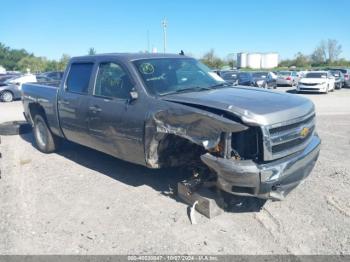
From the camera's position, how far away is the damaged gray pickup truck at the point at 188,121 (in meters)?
3.64

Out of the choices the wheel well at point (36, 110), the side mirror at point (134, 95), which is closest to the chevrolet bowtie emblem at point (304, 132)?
the side mirror at point (134, 95)

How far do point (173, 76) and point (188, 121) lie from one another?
1285 millimetres

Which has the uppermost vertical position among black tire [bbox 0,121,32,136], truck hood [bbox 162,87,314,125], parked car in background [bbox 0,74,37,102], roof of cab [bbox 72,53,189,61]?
roof of cab [bbox 72,53,189,61]

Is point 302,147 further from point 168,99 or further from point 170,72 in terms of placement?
point 170,72

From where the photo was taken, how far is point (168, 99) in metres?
4.29

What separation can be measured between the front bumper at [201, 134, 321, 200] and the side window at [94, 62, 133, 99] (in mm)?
1736

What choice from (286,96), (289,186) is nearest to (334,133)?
(286,96)

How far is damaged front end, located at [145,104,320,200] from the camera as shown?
359 cm

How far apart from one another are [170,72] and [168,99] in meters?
0.87

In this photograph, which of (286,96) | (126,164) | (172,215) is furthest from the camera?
(126,164)

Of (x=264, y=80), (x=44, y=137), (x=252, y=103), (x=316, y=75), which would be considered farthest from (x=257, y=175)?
(x=316, y=75)

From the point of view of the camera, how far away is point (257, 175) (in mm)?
3564

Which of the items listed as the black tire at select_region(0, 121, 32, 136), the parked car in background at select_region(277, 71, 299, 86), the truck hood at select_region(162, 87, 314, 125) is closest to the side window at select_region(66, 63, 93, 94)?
the truck hood at select_region(162, 87, 314, 125)

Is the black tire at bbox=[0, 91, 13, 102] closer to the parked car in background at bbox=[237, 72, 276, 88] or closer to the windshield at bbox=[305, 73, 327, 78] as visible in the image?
the parked car in background at bbox=[237, 72, 276, 88]
